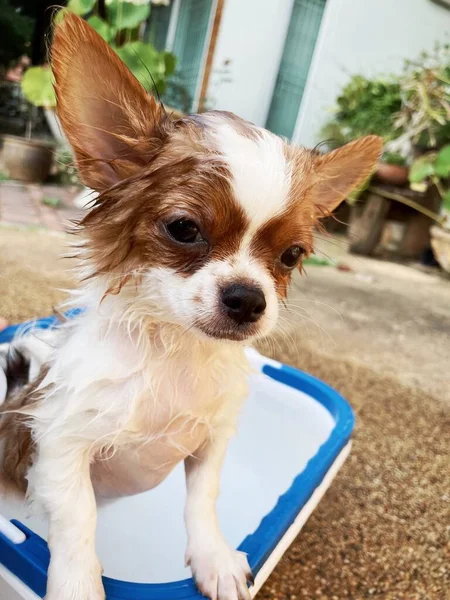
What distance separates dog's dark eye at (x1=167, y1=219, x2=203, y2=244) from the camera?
107 centimetres

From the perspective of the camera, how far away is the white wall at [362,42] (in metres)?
5.66

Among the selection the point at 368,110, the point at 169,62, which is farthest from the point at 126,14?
the point at 368,110

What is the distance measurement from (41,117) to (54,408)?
5.68 m

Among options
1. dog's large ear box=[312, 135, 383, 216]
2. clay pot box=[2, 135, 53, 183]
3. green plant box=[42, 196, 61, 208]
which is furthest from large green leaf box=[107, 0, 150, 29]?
dog's large ear box=[312, 135, 383, 216]

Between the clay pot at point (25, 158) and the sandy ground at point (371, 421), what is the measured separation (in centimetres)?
223

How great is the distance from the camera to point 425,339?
12.9 feet

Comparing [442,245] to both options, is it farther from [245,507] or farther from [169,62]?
[245,507]

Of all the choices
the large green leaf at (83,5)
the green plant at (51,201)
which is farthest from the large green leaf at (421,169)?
the green plant at (51,201)

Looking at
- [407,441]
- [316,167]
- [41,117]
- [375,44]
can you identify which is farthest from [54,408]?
[375,44]

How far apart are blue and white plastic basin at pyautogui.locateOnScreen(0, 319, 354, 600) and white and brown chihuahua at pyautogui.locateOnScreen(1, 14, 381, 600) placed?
2.7 inches

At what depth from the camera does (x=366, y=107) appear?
7.00 meters

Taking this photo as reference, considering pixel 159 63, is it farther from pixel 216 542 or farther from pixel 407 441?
pixel 216 542

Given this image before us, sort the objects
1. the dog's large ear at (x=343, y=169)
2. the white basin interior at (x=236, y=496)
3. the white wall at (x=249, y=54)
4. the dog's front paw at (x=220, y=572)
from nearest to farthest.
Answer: the dog's front paw at (x=220, y=572)
the dog's large ear at (x=343, y=169)
the white basin interior at (x=236, y=496)
the white wall at (x=249, y=54)

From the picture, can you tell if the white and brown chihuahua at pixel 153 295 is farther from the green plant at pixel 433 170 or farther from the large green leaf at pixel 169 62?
the green plant at pixel 433 170
